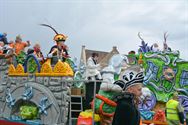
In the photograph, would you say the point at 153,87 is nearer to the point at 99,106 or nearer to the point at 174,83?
the point at 174,83

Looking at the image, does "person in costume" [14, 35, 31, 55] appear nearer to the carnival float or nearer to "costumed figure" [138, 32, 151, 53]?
the carnival float

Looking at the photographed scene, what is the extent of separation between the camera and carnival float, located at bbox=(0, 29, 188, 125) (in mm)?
8349

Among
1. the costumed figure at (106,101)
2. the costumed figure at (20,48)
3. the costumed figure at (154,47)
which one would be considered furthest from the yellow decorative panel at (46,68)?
the costumed figure at (154,47)

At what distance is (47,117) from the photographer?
881 centimetres

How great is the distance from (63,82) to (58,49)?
1.58 m

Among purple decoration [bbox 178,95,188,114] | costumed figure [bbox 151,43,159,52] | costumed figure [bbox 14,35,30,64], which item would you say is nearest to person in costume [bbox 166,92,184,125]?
purple decoration [bbox 178,95,188,114]

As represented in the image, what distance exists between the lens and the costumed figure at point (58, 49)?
9586 millimetres

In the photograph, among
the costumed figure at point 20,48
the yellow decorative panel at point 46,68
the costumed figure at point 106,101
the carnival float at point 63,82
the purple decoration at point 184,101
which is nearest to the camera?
the costumed figure at point 106,101

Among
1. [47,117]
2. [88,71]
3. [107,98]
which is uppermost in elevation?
[88,71]

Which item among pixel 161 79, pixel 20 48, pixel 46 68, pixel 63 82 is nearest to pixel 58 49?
pixel 46 68

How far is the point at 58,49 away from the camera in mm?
9797

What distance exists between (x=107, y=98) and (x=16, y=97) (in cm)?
446

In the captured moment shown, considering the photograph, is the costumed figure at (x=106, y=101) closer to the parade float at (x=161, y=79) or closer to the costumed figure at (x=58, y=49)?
the costumed figure at (x=58, y=49)

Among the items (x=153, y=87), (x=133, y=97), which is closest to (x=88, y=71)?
(x=153, y=87)
